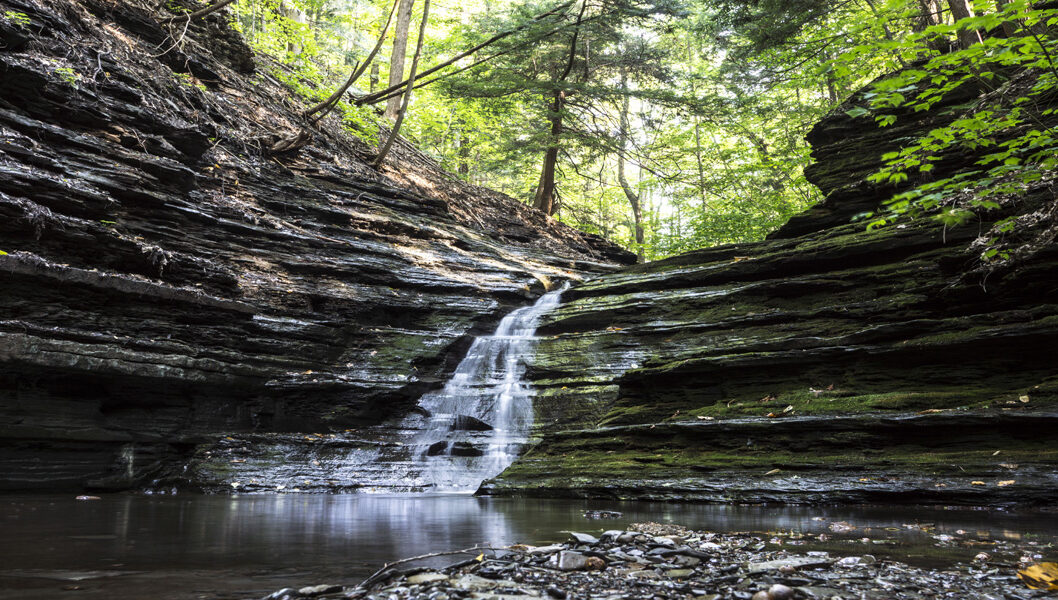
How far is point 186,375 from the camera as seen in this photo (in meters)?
8.03

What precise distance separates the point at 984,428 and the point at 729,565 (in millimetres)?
4646

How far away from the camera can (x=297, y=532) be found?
406 cm

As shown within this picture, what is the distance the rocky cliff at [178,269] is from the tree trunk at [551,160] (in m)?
6.32

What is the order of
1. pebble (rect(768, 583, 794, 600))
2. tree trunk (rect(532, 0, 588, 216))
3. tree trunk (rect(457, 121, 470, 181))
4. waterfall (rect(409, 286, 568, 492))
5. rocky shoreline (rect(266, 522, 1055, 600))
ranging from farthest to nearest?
tree trunk (rect(457, 121, 470, 181)), tree trunk (rect(532, 0, 588, 216)), waterfall (rect(409, 286, 568, 492)), rocky shoreline (rect(266, 522, 1055, 600)), pebble (rect(768, 583, 794, 600))

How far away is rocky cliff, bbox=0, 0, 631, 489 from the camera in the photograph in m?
7.38

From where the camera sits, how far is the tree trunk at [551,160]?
63.1 ft

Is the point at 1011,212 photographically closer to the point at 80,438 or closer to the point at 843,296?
the point at 843,296

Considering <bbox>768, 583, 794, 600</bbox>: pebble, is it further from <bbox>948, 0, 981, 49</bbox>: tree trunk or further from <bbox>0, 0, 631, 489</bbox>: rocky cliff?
<bbox>948, 0, 981, 49</bbox>: tree trunk

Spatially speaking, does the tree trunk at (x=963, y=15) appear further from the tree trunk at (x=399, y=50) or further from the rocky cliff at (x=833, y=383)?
the tree trunk at (x=399, y=50)

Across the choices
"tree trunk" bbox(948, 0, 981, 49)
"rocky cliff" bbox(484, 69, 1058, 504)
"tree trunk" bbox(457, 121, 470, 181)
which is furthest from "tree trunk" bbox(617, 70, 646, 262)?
"rocky cliff" bbox(484, 69, 1058, 504)

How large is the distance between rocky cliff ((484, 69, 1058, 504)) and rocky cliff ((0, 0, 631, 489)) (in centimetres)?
352

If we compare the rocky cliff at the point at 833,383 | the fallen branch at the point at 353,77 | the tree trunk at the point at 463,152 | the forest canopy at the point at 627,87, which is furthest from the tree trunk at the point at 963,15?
the tree trunk at the point at 463,152

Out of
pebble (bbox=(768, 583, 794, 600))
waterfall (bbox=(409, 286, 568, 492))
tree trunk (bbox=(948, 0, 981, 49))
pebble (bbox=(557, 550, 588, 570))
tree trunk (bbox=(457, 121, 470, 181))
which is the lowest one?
pebble (bbox=(768, 583, 794, 600))

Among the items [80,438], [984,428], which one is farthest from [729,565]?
[80,438]
